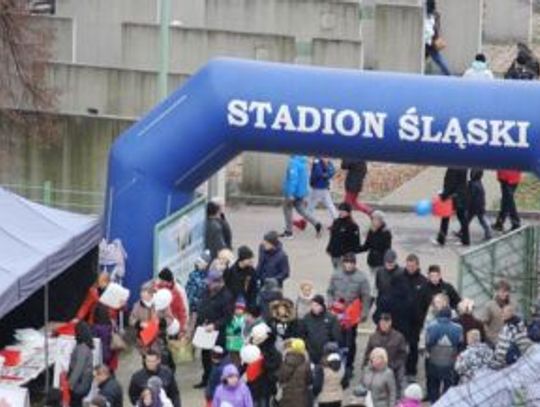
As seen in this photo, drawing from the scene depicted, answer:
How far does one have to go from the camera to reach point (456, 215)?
29.9 meters

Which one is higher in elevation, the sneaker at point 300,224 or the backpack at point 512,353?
the backpack at point 512,353

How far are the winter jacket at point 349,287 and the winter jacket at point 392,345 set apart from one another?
1.67m

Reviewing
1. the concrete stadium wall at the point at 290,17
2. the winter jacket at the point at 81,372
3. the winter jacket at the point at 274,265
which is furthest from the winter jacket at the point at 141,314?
the concrete stadium wall at the point at 290,17

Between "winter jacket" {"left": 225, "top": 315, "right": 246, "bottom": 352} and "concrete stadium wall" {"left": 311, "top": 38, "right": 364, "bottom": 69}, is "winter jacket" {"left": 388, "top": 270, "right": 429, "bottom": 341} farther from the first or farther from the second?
"concrete stadium wall" {"left": 311, "top": 38, "right": 364, "bottom": 69}

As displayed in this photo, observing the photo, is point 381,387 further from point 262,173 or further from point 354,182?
point 262,173

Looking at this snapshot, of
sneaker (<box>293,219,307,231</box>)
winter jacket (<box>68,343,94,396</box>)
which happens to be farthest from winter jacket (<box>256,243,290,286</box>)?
sneaker (<box>293,219,307,231</box>)

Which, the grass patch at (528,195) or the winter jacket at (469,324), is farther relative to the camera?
the grass patch at (528,195)

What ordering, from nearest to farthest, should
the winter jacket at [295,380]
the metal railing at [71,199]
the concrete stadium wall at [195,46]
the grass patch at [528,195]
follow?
the winter jacket at [295,380], the metal railing at [71,199], the grass patch at [528,195], the concrete stadium wall at [195,46]

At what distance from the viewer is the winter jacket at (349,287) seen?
23859 mm

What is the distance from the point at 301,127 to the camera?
2450 cm

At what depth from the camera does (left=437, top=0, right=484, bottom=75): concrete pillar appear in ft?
131

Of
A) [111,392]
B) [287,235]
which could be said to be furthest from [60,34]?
[111,392]

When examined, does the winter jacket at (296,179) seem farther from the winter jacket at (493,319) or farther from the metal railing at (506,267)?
the winter jacket at (493,319)

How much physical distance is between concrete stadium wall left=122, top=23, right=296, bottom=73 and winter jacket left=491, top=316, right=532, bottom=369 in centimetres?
1423
